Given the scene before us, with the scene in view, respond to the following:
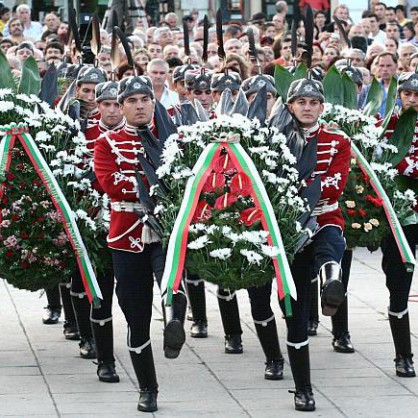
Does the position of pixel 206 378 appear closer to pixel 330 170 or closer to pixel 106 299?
pixel 106 299

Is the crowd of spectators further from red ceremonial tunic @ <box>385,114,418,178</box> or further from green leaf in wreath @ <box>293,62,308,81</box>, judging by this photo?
red ceremonial tunic @ <box>385,114,418,178</box>

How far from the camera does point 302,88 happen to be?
848 centimetres

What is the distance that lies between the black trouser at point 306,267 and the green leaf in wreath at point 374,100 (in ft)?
6.32

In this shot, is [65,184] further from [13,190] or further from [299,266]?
[299,266]

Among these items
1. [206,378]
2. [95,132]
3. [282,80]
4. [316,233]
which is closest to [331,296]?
[316,233]

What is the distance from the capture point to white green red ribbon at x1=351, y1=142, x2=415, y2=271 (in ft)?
29.2

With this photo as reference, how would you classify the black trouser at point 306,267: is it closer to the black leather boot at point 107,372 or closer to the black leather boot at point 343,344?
the black leather boot at point 107,372

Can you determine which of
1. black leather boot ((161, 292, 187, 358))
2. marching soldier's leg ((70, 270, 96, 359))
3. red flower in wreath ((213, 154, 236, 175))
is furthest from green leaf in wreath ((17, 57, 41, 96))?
black leather boot ((161, 292, 187, 358))

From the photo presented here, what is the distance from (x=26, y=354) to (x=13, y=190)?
1.43 m

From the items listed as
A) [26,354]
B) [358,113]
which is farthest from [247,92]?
[26,354]

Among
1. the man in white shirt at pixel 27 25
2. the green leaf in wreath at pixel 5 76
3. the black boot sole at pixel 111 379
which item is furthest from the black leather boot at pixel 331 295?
the man in white shirt at pixel 27 25

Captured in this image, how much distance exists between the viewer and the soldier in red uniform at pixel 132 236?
26.7ft

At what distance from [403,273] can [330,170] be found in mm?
1048

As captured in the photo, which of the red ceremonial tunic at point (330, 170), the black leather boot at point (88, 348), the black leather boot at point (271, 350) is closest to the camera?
the red ceremonial tunic at point (330, 170)
